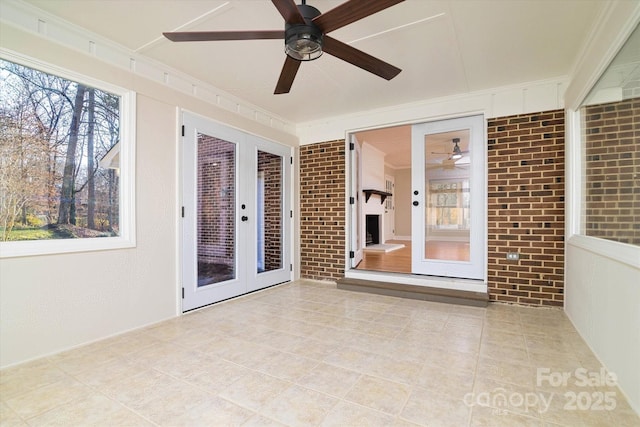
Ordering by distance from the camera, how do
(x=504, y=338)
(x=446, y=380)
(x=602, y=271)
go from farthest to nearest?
(x=504, y=338) < (x=602, y=271) < (x=446, y=380)

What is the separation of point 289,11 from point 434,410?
2.21 m

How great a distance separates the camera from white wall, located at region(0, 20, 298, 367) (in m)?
2.08

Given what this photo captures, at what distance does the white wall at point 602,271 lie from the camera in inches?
65.8

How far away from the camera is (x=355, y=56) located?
2043 mm

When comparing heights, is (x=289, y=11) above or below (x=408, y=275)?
above

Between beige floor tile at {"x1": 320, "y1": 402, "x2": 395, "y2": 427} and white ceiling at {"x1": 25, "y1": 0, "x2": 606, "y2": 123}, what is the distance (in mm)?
2492

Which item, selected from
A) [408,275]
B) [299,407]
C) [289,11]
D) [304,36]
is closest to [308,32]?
[304,36]

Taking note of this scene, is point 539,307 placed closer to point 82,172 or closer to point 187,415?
point 187,415

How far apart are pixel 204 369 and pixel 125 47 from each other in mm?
2691

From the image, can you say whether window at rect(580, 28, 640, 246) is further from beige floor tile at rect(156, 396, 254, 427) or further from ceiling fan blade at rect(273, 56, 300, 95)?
beige floor tile at rect(156, 396, 254, 427)

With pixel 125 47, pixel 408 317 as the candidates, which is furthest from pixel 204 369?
pixel 125 47

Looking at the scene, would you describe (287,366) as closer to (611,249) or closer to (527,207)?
(611,249)

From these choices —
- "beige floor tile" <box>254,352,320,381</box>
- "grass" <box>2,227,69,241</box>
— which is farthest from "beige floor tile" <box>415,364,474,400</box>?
"grass" <box>2,227,69,241</box>

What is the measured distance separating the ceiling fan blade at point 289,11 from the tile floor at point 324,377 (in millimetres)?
2073
